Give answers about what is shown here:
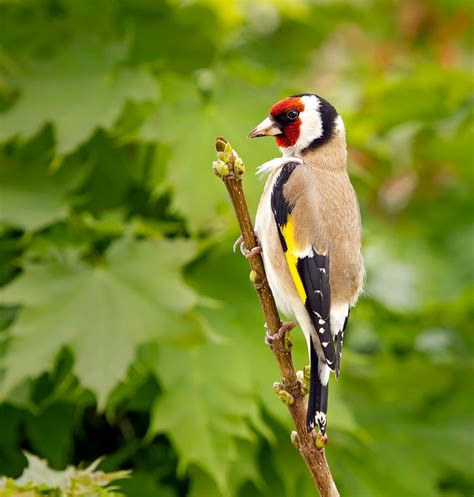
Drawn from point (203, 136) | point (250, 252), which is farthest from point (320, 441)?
point (203, 136)

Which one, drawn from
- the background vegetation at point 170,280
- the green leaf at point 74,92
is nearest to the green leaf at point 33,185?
the background vegetation at point 170,280

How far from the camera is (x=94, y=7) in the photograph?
2.58 metres

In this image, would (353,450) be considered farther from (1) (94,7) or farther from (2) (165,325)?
(1) (94,7)

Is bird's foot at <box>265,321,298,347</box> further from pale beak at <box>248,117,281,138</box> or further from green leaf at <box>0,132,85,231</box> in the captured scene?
green leaf at <box>0,132,85,231</box>

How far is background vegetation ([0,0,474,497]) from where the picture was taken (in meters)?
2.16

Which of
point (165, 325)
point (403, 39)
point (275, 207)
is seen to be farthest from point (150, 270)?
point (403, 39)

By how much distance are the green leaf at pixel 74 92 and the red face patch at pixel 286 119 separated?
1.17 meters

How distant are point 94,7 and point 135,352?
1.01 meters

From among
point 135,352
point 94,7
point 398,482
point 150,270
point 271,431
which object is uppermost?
point 94,7

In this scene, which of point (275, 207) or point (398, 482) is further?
point (398, 482)

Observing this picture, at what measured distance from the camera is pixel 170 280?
7.12 ft

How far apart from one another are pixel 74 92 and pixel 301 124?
52.6 inches

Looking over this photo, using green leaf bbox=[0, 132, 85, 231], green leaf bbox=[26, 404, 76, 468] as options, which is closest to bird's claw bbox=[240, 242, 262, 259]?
green leaf bbox=[0, 132, 85, 231]

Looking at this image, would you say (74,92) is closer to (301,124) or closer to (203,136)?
(203,136)
